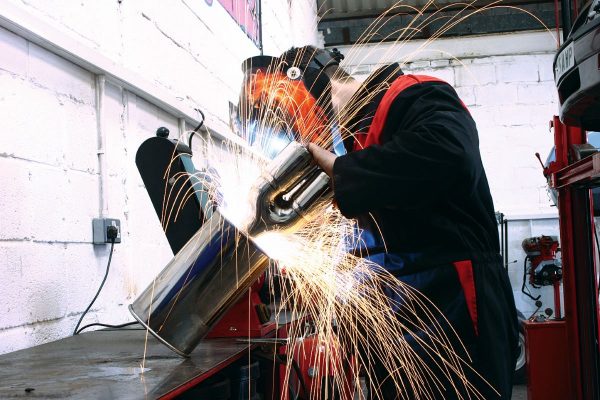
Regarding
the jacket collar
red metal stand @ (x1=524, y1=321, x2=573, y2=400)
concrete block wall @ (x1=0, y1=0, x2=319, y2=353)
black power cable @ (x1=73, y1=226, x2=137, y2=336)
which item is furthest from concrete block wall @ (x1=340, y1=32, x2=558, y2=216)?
the jacket collar

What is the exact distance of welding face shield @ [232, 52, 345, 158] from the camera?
169cm

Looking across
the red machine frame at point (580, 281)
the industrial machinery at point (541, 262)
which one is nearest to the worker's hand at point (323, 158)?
the red machine frame at point (580, 281)

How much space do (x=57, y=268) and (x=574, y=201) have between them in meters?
2.30

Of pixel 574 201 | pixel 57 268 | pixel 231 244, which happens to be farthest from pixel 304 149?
pixel 574 201

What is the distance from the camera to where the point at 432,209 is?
1493mm

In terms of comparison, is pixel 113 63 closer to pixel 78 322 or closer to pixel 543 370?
pixel 78 322

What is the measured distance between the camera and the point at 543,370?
3.30 m

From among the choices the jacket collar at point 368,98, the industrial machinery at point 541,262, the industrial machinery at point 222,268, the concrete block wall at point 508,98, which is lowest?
the industrial machinery at point 541,262

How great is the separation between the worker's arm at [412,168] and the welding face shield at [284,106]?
26 centimetres

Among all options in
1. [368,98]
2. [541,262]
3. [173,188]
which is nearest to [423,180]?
[368,98]

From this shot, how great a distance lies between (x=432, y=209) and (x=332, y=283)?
0.38 metres

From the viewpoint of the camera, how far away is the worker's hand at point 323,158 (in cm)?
139

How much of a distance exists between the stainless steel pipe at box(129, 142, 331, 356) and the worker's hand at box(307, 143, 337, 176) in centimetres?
2

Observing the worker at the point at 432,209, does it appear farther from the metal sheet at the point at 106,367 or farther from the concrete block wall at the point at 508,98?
the concrete block wall at the point at 508,98
